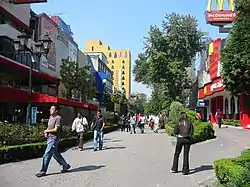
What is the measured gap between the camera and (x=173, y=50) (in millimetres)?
52062

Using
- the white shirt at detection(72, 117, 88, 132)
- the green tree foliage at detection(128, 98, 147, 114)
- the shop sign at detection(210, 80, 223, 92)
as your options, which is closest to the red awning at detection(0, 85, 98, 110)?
the white shirt at detection(72, 117, 88, 132)

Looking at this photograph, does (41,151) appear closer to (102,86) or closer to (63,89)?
(63,89)

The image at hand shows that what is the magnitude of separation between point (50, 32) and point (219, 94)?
21396 millimetres

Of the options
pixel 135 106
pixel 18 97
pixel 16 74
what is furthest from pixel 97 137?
pixel 135 106

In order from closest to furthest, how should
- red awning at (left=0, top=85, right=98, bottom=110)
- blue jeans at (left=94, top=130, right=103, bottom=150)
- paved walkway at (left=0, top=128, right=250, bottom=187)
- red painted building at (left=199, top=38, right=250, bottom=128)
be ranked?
paved walkway at (left=0, top=128, right=250, bottom=187) → blue jeans at (left=94, top=130, right=103, bottom=150) → red awning at (left=0, top=85, right=98, bottom=110) → red painted building at (left=199, top=38, right=250, bottom=128)

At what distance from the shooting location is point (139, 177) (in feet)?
34.0

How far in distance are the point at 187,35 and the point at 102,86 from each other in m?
20.1

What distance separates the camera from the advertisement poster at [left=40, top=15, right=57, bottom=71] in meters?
37.0

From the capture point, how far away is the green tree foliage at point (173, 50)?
50984 mm

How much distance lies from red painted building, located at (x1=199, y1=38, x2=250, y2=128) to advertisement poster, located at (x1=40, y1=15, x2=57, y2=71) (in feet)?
53.4

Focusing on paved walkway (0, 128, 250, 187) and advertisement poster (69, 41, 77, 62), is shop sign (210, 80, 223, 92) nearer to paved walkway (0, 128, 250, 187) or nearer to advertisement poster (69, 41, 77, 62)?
advertisement poster (69, 41, 77, 62)

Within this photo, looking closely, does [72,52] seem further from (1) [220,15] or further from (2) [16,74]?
(2) [16,74]

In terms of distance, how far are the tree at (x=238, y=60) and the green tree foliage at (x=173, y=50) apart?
56.8ft

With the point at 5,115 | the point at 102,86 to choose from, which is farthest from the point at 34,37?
the point at 102,86
